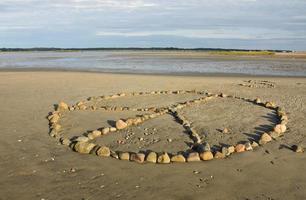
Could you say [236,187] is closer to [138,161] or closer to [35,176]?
[138,161]

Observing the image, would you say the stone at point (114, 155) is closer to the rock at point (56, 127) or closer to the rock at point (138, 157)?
the rock at point (138, 157)

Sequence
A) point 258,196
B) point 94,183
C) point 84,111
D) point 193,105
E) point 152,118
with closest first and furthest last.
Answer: point 258,196
point 94,183
point 152,118
point 84,111
point 193,105

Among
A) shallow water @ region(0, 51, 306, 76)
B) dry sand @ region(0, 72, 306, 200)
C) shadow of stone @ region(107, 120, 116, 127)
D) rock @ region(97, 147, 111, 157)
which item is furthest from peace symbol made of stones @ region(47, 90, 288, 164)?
shallow water @ region(0, 51, 306, 76)

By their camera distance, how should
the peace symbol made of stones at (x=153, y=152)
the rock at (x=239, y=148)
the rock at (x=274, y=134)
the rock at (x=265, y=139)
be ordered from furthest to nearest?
the rock at (x=274, y=134) → the rock at (x=265, y=139) → the rock at (x=239, y=148) → the peace symbol made of stones at (x=153, y=152)

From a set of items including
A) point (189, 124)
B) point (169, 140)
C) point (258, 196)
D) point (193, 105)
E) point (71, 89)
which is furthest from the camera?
point (71, 89)

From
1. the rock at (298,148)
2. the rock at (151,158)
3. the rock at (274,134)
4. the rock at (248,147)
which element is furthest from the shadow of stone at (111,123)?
the rock at (298,148)

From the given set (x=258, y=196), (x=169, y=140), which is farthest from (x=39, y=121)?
(x=258, y=196)

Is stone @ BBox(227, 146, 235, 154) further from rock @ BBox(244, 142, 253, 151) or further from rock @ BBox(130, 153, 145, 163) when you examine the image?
rock @ BBox(130, 153, 145, 163)

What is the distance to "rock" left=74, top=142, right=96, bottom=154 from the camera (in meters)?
8.59

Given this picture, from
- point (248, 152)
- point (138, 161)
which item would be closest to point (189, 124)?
point (248, 152)

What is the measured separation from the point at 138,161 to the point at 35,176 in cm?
182

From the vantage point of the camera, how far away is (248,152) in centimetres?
874

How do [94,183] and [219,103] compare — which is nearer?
[94,183]

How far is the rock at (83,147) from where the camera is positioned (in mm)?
8594
